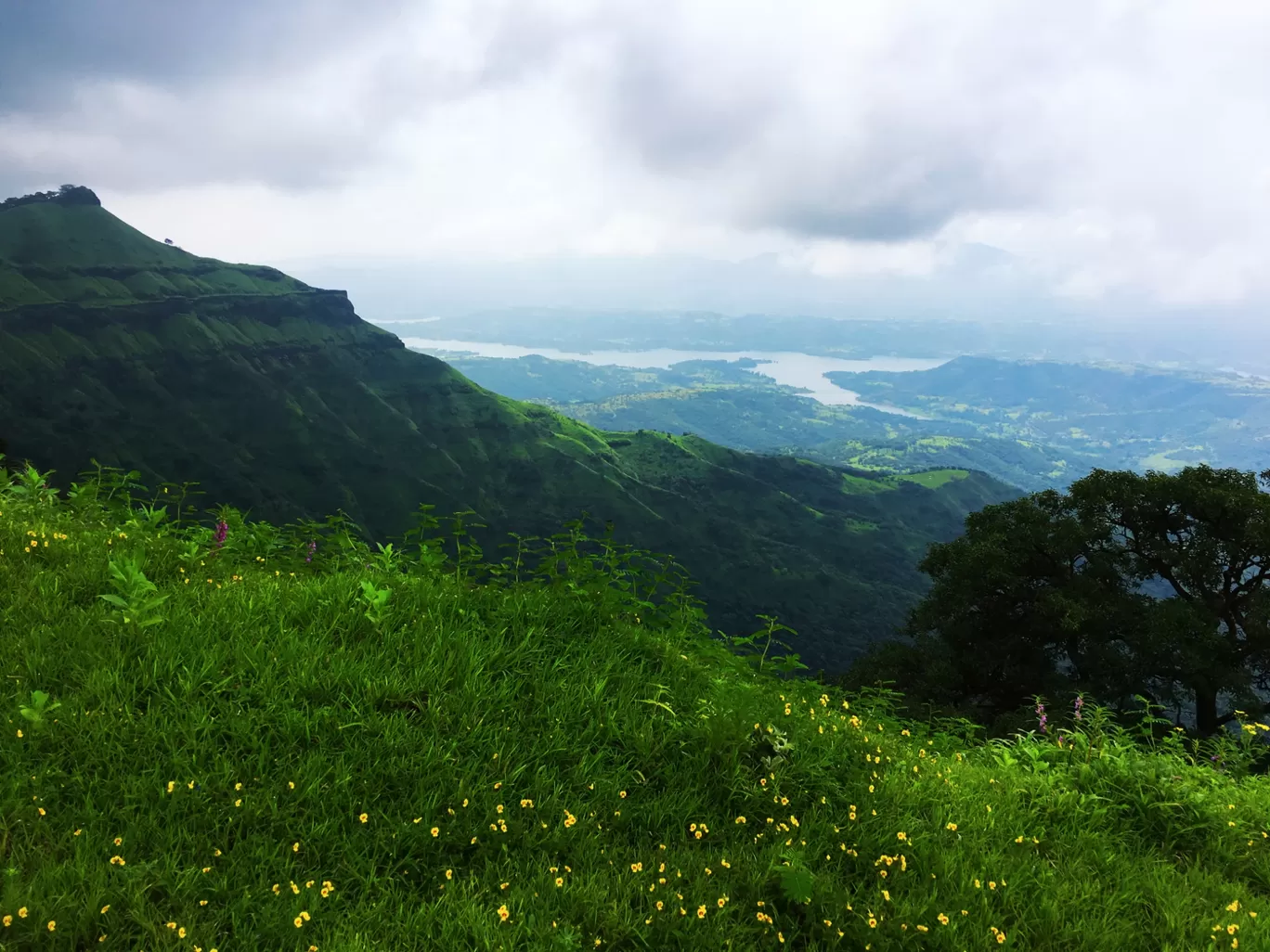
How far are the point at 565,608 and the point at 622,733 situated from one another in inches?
57.7

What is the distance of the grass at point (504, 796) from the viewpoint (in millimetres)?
3361

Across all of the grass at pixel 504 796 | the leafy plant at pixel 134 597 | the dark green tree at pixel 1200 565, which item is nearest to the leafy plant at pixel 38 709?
the grass at pixel 504 796

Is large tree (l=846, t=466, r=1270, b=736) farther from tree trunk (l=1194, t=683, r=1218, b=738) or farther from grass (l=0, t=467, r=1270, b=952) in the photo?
grass (l=0, t=467, r=1270, b=952)

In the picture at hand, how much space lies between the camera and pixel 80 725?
3.96 meters

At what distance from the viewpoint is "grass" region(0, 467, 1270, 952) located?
3.36 m

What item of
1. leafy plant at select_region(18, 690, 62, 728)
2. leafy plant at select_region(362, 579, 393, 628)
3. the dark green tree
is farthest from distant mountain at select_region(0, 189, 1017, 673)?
leafy plant at select_region(18, 690, 62, 728)

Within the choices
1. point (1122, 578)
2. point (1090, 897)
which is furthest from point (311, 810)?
point (1122, 578)

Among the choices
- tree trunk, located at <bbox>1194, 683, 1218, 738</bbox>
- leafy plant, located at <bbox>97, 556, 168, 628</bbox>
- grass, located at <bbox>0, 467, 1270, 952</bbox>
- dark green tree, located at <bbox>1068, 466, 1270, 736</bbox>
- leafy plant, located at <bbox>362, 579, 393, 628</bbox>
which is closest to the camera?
grass, located at <bbox>0, 467, 1270, 952</bbox>

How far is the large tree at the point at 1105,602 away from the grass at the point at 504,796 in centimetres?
2062

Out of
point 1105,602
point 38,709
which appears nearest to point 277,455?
point 1105,602

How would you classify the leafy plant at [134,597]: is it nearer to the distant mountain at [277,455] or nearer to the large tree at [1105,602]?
the large tree at [1105,602]

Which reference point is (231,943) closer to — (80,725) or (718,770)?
(80,725)

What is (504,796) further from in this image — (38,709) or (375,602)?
(38,709)

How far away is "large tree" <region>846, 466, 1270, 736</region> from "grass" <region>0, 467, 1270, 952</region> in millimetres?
20618
